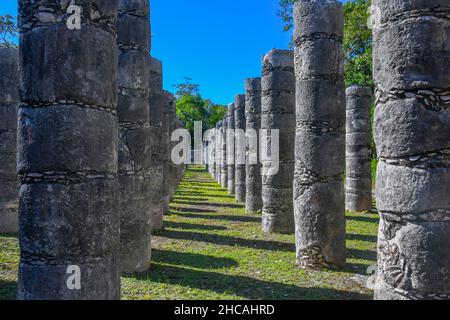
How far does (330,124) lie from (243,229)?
4.68 metres

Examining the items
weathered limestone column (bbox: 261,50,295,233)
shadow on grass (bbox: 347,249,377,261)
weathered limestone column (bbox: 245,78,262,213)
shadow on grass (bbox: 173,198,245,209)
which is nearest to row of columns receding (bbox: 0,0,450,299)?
shadow on grass (bbox: 347,249,377,261)

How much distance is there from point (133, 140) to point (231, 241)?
3789 millimetres

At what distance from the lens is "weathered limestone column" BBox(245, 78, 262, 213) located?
Result: 13973 mm

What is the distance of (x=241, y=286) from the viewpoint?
6.79 meters

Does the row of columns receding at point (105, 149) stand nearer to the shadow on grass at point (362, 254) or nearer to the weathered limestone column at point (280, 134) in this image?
the shadow on grass at point (362, 254)

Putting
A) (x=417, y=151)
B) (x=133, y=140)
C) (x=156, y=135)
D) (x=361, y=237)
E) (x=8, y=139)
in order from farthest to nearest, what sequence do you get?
(x=156, y=135), (x=8, y=139), (x=361, y=237), (x=133, y=140), (x=417, y=151)

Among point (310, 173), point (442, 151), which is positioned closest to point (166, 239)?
point (310, 173)

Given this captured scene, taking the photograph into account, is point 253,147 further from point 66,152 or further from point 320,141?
point 66,152

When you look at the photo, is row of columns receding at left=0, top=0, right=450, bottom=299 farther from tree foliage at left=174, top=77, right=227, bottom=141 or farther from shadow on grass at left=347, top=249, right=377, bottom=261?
tree foliage at left=174, top=77, right=227, bottom=141

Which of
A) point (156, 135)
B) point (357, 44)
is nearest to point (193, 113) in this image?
point (357, 44)

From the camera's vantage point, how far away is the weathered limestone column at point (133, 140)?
741 centimetres

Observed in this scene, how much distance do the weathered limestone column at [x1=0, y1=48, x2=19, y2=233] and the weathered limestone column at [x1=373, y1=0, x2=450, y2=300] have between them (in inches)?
349

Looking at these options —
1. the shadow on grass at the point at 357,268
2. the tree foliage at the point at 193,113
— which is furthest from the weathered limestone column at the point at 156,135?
the tree foliage at the point at 193,113
